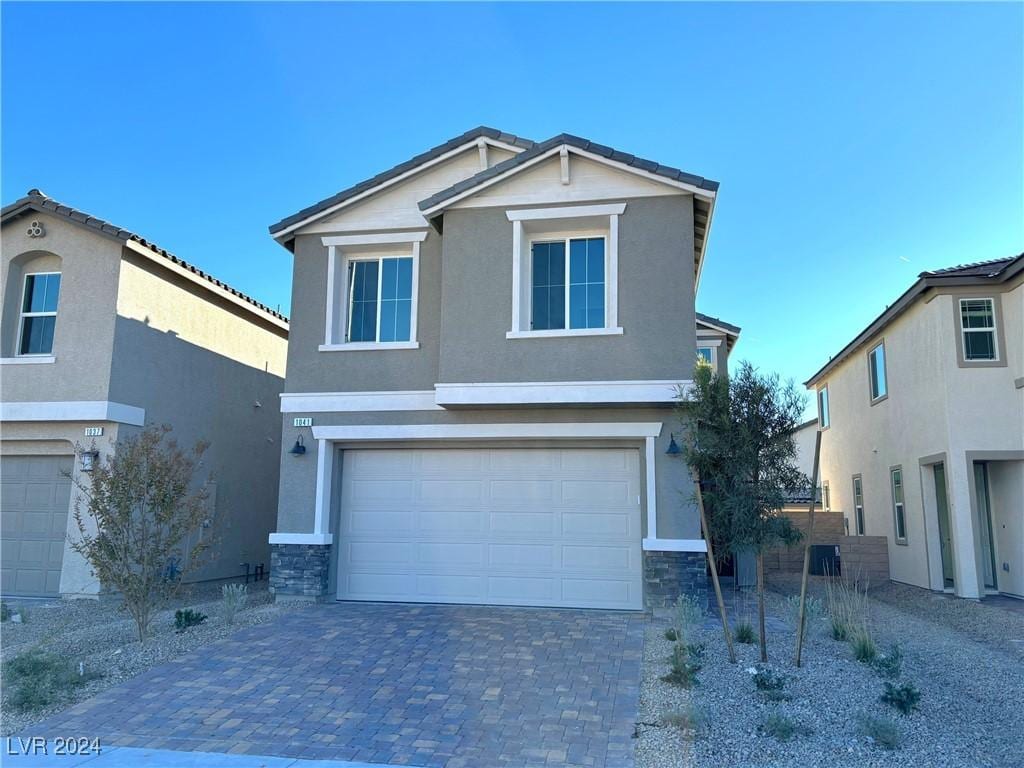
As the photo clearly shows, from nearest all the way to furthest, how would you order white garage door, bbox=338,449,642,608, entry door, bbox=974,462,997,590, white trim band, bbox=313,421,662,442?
white trim band, bbox=313,421,662,442 → white garage door, bbox=338,449,642,608 → entry door, bbox=974,462,997,590

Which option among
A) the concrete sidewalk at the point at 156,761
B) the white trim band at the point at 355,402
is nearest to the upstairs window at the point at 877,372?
the white trim band at the point at 355,402

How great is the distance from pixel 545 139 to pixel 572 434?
185 inches

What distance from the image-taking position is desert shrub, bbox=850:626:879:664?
824 cm

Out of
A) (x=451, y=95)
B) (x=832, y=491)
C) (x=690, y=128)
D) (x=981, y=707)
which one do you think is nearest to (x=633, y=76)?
(x=690, y=128)

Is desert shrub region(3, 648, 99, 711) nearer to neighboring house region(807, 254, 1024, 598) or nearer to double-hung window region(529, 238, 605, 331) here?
double-hung window region(529, 238, 605, 331)

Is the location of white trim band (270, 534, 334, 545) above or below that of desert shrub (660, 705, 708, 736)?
above

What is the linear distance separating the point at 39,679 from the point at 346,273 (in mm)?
7710

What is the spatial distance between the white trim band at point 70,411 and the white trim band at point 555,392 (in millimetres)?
5769

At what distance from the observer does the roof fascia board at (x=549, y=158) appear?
1151 centimetres

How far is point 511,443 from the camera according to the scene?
1212 centimetres

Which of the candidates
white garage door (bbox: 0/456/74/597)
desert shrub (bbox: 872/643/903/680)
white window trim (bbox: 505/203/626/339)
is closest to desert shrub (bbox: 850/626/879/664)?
desert shrub (bbox: 872/643/903/680)

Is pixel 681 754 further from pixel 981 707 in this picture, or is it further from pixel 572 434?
pixel 572 434

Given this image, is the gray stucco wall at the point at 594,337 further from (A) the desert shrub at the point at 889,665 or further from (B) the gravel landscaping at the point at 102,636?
(B) the gravel landscaping at the point at 102,636

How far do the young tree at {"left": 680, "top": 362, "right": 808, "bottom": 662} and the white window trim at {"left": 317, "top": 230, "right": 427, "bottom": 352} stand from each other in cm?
601
